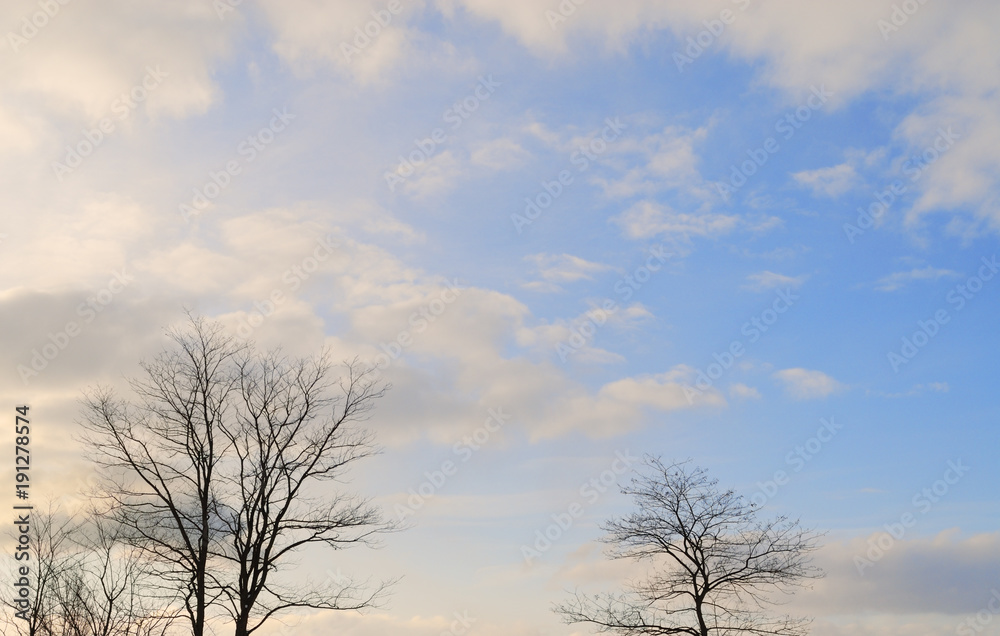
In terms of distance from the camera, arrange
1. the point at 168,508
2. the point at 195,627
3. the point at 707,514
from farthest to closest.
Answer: the point at 707,514
the point at 168,508
the point at 195,627

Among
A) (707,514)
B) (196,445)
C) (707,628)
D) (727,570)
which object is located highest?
(196,445)

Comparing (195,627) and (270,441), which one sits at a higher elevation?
(270,441)

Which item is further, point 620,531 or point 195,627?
point 620,531

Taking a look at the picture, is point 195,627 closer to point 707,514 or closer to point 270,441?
point 270,441

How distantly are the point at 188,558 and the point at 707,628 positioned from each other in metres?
15.9

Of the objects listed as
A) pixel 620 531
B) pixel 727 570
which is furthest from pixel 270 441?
pixel 727 570

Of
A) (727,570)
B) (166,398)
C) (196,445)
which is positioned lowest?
(727,570)

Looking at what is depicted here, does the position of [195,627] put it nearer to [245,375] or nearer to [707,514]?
[245,375]

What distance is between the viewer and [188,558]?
24109 mm

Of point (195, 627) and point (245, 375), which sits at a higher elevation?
point (245, 375)

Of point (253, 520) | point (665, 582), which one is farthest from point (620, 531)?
point (253, 520)

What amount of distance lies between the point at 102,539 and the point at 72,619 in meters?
2.29

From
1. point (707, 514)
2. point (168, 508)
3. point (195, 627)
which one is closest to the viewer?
point (195, 627)

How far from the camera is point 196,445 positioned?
25594 millimetres
